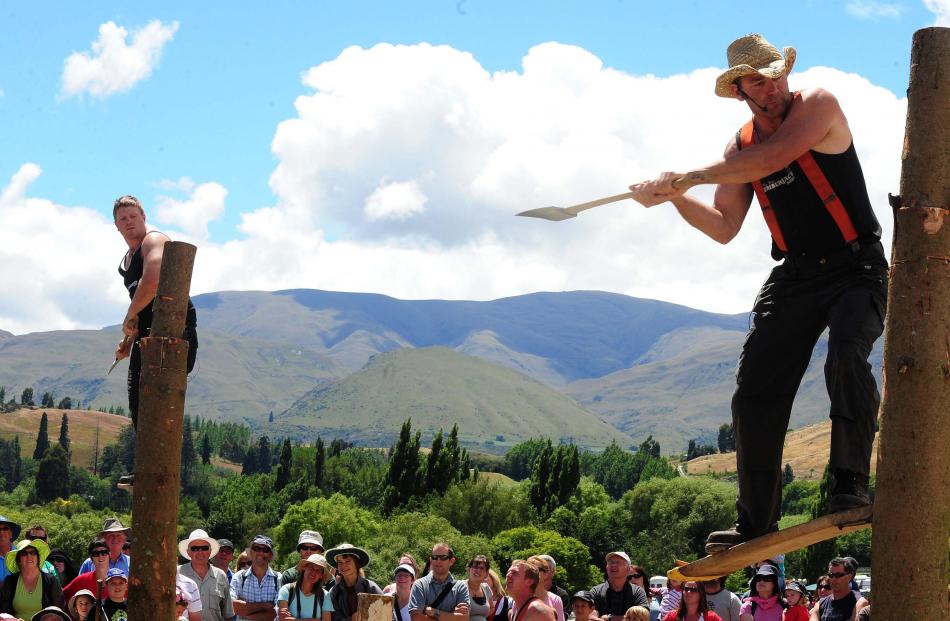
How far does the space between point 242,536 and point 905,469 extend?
116848 millimetres

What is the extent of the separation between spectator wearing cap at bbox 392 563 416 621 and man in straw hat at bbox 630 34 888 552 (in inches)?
236

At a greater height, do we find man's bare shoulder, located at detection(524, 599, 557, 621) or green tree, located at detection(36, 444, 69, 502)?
A: man's bare shoulder, located at detection(524, 599, 557, 621)

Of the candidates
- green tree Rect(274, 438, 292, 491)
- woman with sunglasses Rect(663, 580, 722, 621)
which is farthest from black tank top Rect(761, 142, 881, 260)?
green tree Rect(274, 438, 292, 491)

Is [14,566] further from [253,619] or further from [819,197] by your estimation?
[819,197]

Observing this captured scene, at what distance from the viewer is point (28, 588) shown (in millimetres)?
10203

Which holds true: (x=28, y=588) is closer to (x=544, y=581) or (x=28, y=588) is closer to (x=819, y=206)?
(x=544, y=581)

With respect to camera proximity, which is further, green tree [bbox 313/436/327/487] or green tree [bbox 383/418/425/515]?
green tree [bbox 313/436/327/487]

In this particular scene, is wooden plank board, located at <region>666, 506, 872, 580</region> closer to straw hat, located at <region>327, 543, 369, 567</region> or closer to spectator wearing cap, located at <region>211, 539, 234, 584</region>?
straw hat, located at <region>327, 543, 369, 567</region>

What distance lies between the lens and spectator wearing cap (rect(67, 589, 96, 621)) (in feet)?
32.2

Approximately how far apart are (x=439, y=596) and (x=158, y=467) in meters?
6.12

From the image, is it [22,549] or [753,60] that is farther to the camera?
[22,549]

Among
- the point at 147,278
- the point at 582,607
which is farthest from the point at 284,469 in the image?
the point at 147,278

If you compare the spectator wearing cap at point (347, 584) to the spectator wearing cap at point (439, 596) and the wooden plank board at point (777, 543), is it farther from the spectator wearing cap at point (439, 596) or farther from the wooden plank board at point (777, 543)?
the wooden plank board at point (777, 543)

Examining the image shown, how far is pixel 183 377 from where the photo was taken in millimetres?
5855
